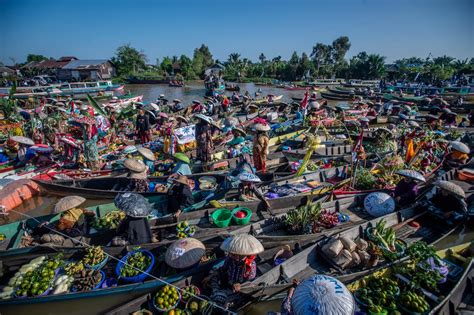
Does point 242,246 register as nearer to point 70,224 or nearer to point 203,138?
point 70,224

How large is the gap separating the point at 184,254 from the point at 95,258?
189 centimetres

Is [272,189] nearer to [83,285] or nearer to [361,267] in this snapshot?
[361,267]

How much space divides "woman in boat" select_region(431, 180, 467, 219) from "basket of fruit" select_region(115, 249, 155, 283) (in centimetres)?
701

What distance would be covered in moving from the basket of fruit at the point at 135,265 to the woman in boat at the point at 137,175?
2.69 m

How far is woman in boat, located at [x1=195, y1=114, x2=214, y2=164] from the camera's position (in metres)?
10.2

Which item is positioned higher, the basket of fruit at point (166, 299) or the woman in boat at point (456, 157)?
the woman in boat at point (456, 157)

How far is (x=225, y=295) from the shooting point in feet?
15.0

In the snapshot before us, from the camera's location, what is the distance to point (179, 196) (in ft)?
22.1

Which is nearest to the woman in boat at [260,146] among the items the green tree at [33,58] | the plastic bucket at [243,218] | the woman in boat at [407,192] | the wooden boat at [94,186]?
the wooden boat at [94,186]

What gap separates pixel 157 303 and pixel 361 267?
13.2 feet

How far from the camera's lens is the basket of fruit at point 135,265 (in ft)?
16.5

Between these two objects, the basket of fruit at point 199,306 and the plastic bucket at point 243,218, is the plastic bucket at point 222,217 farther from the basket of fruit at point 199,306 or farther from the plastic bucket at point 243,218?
the basket of fruit at point 199,306

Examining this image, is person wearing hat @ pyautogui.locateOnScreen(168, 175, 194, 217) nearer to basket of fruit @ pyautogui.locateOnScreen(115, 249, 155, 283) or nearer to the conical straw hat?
basket of fruit @ pyautogui.locateOnScreen(115, 249, 155, 283)

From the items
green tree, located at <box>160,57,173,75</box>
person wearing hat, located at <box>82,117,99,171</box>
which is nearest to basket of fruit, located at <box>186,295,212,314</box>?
person wearing hat, located at <box>82,117,99,171</box>
